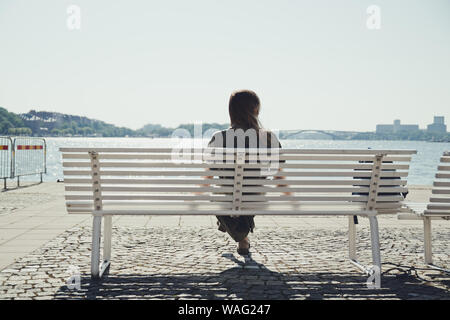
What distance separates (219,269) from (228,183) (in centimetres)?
91

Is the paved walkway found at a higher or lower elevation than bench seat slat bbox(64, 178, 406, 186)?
lower

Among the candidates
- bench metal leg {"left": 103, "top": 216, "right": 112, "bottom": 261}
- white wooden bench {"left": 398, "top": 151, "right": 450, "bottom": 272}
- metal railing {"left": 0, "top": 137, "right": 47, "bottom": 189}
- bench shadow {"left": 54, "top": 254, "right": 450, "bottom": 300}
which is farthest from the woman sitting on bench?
metal railing {"left": 0, "top": 137, "right": 47, "bottom": 189}

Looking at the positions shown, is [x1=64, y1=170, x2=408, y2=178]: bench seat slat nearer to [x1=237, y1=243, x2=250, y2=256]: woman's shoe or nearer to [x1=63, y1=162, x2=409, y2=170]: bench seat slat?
[x1=63, y1=162, x2=409, y2=170]: bench seat slat

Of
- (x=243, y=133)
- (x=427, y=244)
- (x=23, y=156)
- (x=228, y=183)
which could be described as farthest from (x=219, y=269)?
(x=23, y=156)

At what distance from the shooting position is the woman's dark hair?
203 inches

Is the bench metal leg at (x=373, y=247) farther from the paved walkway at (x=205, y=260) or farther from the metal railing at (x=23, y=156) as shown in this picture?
the metal railing at (x=23, y=156)

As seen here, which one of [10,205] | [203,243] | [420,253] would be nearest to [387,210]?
[420,253]

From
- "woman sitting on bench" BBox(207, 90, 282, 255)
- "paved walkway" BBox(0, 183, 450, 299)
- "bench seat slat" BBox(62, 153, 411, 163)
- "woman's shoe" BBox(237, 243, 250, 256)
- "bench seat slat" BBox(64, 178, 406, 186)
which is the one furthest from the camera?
"woman's shoe" BBox(237, 243, 250, 256)

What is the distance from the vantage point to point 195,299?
391cm

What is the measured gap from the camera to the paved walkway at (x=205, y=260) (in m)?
4.18

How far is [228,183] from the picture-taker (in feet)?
14.9

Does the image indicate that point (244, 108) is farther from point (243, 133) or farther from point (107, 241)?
point (107, 241)
